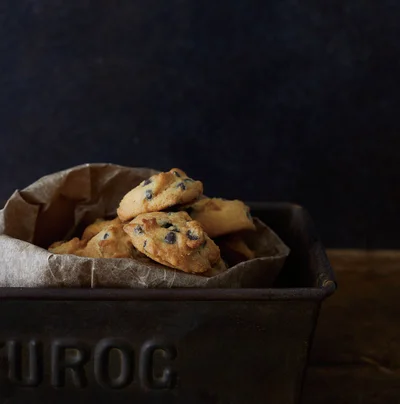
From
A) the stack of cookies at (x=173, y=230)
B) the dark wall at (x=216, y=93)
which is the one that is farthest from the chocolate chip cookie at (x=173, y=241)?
the dark wall at (x=216, y=93)

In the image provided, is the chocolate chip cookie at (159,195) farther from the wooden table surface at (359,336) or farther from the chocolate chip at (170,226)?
the wooden table surface at (359,336)

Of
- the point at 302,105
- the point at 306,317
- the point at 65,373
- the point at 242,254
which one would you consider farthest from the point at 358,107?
the point at 65,373

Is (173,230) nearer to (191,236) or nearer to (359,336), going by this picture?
(191,236)

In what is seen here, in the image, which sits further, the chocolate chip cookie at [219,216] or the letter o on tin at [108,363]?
the chocolate chip cookie at [219,216]

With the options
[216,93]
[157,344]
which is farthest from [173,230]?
[216,93]

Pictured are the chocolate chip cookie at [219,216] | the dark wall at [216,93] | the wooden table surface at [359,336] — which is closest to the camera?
the chocolate chip cookie at [219,216]
